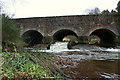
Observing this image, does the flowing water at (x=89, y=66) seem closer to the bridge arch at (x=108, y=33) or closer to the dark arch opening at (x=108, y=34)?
the bridge arch at (x=108, y=33)

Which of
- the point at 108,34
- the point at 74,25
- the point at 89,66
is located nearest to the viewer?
the point at 89,66

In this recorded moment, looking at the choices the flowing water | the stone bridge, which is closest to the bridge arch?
the stone bridge

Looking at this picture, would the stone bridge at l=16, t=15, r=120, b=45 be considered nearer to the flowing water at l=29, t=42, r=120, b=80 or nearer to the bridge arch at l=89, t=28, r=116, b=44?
the bridge arch at l=89, t=28, r=116, b=44

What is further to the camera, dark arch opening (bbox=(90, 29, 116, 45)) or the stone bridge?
dark arch opening (bbox=(90, 29, 116, 45))

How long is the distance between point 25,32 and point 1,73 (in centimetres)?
1394

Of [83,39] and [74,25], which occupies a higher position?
[74,25]

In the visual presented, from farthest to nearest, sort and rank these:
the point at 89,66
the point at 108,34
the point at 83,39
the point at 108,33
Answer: the point at 108,34 < the point at 108,33 < the point at 83,39 < the point at 89,66

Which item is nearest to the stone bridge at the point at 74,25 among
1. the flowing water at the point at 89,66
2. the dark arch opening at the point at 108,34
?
the dark arch opening at the point at 108,34

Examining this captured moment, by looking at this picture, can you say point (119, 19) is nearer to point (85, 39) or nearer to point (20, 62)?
point (85, 39)

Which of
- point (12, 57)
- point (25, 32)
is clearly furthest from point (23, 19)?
point (12, 57)

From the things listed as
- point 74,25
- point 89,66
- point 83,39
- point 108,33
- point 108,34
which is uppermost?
point 74,25

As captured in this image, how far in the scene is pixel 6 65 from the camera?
2.33 metres

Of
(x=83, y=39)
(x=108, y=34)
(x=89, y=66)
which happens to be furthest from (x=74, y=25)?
(x=89, y=66)

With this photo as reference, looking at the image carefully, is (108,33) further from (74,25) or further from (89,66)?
(89,66)
